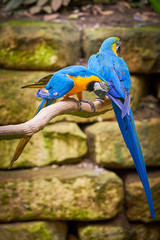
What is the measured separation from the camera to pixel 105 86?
1.93 ft

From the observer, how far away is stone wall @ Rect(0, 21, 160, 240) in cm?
116

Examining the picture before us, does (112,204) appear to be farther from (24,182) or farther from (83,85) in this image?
(83,85)

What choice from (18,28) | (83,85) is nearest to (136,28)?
(18,28)

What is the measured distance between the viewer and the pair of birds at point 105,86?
574 millimetres

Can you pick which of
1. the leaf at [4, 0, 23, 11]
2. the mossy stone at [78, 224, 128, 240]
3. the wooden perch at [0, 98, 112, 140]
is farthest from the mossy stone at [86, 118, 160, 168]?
the leaf at [4, 0, 23, 11]

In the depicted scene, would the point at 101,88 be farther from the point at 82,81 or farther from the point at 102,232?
the point at 102,232

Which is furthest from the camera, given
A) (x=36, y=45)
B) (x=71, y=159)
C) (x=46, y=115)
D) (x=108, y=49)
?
(x=71, y=159)

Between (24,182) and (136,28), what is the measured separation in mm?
759

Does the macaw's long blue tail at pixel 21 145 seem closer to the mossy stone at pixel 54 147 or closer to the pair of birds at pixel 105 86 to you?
the pair of birds at pixel 105 86

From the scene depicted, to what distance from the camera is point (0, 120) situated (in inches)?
43.6

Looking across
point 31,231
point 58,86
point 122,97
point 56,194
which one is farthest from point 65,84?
point 31,231

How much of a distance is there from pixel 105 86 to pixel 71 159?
71 centimetres

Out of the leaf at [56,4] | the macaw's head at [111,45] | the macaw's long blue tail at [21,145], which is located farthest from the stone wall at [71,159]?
the macaw's long blue tail at [21,145]

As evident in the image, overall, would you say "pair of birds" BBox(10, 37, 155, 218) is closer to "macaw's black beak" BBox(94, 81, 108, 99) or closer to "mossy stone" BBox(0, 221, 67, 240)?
"macaw's black beak" BBox(94, 81, 108, 99)
